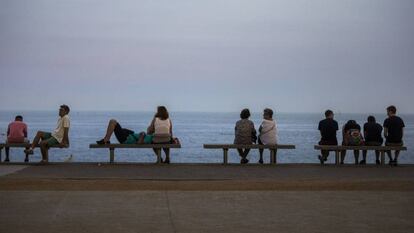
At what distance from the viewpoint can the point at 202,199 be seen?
10.8 meters

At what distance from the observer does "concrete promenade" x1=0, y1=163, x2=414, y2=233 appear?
8.80 m

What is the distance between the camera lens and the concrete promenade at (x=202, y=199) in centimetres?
880

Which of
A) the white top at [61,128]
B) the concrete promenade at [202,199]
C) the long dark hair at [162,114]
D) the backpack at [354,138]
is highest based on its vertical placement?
the long dark hair at [162,114]

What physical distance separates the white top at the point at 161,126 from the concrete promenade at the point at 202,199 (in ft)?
4.73

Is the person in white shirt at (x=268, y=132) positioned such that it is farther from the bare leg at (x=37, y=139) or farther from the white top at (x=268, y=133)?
the bare leg at (x=37, y=139)

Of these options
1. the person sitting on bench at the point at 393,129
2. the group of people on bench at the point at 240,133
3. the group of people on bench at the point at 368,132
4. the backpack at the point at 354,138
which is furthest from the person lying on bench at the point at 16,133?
the person sitting on bench at the point at 393,129

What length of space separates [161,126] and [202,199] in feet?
19.7

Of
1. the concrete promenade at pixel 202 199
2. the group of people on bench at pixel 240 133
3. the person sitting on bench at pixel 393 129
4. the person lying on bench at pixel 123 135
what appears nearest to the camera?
the concrete promenade at pixel 202 199

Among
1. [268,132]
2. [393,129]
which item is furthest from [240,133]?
[393,129]

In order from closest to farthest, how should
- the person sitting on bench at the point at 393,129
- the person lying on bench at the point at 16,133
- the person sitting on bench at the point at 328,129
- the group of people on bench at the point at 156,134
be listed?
the group of people on bench at the point at 156,134, the person lying on bench at the point at 16,133, the person sitting on bench at the point at 393,129, the person sitting on bench at the point at 328,129

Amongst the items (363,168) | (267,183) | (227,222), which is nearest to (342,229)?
(227,222)

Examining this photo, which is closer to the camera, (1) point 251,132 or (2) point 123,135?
(2) point 123,135

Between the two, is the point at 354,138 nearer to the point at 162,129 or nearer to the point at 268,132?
the point at 268,132

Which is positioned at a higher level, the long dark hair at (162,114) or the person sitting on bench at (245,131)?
the long dark hair at (162,114)
